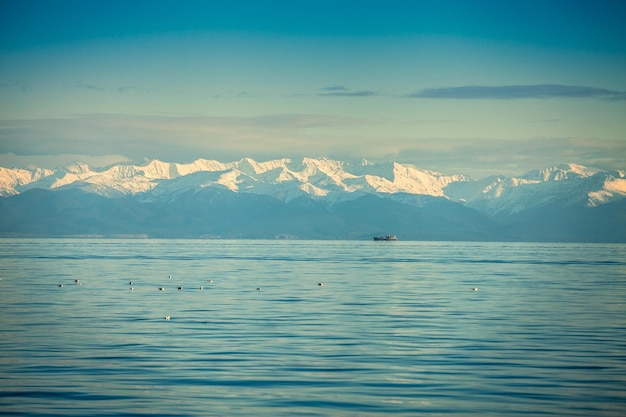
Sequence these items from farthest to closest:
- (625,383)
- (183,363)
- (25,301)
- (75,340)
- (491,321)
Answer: (25,301) < (491,321) < (75,340) < (183,363) < (625,383)

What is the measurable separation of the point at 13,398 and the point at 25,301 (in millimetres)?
39562

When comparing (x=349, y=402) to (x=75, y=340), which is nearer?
(x=349, y=402)

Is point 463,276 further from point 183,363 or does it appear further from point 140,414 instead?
point 140,414

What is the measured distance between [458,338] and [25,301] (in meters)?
34.9

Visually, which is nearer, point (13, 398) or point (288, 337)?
point (13, 398)

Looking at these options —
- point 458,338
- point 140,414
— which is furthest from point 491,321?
point 140,414

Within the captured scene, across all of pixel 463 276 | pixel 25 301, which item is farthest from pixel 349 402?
pixel 463 276

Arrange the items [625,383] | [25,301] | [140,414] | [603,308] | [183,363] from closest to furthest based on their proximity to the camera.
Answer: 1. [140,414]
2. [625,383]
3. [183,363]
4. [603,308]
5. [25,301]

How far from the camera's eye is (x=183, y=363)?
127 feet

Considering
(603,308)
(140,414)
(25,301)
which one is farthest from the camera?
(25,301)

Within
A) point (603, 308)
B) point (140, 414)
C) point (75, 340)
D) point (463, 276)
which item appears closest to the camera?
point (140, 414)

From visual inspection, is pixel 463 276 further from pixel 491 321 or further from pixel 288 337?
pixel 288 337

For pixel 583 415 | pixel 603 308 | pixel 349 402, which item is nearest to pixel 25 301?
pixel 603 308

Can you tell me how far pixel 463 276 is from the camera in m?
112
